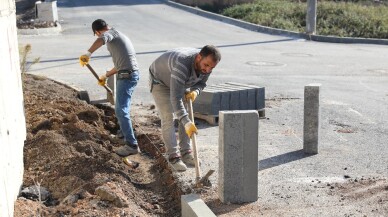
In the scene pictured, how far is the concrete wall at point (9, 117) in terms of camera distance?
5578mm

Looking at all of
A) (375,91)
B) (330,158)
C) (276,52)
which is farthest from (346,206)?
(276,52)

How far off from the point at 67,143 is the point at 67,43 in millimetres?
12996

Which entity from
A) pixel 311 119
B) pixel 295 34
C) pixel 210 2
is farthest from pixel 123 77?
pixel 210 2

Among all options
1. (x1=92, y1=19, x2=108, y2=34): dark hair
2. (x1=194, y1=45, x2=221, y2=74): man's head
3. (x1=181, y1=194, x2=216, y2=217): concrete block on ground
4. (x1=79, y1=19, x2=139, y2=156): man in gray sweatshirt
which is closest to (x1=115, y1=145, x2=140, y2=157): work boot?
(x1=79, y1=19, x2=139, y2=156): man in gray sweatshirt

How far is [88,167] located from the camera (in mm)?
7473

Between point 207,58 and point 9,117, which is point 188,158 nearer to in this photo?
point 207,58

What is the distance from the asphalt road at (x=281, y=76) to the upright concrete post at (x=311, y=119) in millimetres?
206

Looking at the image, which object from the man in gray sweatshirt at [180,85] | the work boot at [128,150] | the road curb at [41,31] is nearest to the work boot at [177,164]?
the man in gray sweatshirt at [180,85]

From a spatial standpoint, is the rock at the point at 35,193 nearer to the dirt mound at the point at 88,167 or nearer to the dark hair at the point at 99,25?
the dirt mound at the point at 88,167

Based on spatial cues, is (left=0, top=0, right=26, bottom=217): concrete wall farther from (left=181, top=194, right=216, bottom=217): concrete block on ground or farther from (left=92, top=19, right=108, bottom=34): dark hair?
(left=181, top=194, right=216, bottom=217): concrete block on ground

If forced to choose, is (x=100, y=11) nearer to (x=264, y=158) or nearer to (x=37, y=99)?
(x=37, y=99)

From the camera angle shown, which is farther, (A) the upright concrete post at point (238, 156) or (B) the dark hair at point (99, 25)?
(B) the dark hair at point (99, 25)

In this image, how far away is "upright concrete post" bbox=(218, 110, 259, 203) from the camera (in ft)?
20.9

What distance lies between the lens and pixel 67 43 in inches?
817
